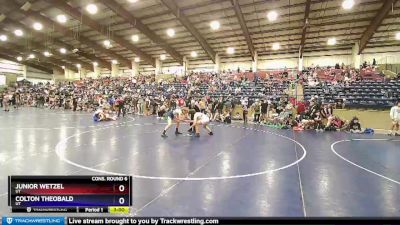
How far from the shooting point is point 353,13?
22.0 m

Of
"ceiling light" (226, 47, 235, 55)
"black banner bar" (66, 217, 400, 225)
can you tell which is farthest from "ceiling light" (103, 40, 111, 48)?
"black banner bar" (66, 217, 400, 225)

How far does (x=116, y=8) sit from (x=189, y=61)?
50.6 feet

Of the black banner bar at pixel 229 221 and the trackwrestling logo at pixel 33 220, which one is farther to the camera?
the trackwrestling logo at pixel 33 220

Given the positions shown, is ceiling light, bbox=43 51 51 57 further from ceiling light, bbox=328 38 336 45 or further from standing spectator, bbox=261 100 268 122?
ceiling light, bbox=328 38 336 45

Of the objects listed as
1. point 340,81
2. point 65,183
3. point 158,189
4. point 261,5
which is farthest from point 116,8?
point 65,183

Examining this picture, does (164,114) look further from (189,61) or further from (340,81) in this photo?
(189,61)

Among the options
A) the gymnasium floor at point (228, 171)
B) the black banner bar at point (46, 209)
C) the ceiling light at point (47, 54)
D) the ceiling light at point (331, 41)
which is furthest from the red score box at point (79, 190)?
the ceiling light at point (47, 54)

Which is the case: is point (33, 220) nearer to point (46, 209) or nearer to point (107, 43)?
point (46, 209)

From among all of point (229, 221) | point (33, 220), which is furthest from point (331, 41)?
point (33, 220)
